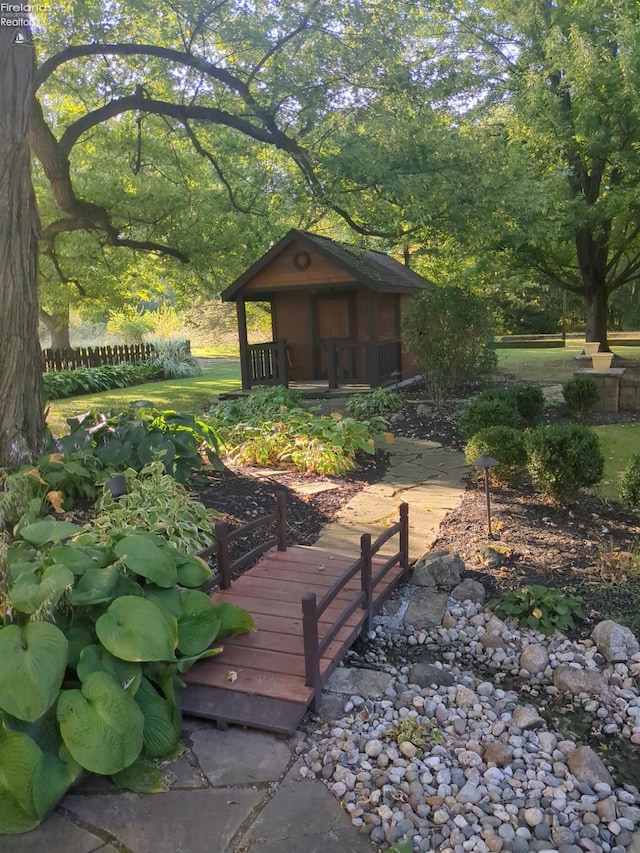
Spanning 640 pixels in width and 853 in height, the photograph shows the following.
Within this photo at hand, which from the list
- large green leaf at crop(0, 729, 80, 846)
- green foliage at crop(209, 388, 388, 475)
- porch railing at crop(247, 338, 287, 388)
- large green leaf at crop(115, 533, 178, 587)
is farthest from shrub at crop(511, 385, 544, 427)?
large green leaf at crop(0, 729, 80, 846)

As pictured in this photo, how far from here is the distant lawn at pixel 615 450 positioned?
5809 millimetres

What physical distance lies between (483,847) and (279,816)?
26.0 inches

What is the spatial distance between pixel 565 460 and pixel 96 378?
568 inches

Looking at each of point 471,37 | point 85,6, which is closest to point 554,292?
point 471,37

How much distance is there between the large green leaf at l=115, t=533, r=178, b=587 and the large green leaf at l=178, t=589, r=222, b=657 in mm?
134

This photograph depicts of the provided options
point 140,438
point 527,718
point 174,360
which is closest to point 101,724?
point 527,718

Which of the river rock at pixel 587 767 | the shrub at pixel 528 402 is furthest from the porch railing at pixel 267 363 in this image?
the river rock at pixel 587 767

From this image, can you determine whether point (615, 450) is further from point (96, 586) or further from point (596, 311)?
point (596, 311)

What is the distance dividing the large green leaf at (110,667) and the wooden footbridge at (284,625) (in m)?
0.33

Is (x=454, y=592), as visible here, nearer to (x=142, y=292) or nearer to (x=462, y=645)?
(x=462, y=645)

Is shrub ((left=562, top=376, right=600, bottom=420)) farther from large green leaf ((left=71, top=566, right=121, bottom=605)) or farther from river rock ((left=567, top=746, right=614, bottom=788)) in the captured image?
large green leaf ((left=71, top=566, right=121, bottom=605))

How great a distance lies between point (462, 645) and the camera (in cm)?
339

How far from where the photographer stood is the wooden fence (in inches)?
699

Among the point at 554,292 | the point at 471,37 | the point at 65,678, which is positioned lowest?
the point at 65,678
